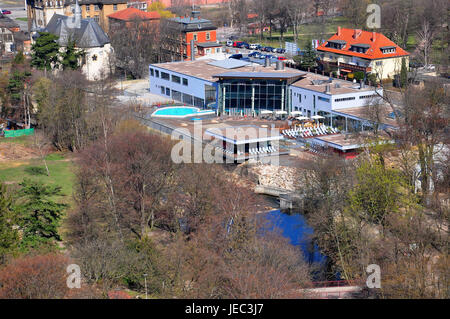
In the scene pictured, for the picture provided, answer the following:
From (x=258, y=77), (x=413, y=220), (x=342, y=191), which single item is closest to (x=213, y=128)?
(x=258, y=77)

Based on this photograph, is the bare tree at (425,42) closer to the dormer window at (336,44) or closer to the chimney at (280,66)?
the dormer window at (336,44)

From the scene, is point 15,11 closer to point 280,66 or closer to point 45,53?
point 45,53

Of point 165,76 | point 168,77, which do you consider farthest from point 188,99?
point 165,76

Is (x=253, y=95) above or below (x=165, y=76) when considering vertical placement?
below

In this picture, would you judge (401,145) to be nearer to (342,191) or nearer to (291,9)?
(342,191)

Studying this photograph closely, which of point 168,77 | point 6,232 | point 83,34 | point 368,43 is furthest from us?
point 83,34

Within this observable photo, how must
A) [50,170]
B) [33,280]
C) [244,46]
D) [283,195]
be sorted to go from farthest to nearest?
[244,46]
[50,170]
[283,195]
[33,280]
